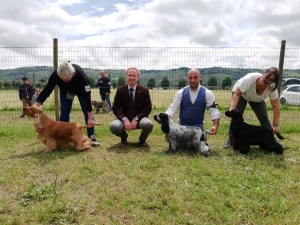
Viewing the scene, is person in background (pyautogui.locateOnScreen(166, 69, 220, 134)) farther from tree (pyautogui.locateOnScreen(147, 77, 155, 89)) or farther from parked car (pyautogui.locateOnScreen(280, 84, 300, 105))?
parked car (pyautogui.locateOnScreen(280, 84, 300, 105))

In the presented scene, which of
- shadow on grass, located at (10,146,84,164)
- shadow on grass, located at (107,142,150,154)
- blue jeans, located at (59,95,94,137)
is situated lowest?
shadow on grass, located at (10,146,84,164)

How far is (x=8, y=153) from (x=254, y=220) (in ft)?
14.7

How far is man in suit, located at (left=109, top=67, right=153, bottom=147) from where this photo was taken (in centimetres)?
506

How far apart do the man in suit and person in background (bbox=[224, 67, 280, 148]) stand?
1.67m

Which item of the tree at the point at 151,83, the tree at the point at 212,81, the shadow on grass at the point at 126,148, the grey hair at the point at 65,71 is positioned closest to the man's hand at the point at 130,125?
the shadow on grass at the point at 126,148

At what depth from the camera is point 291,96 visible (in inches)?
591

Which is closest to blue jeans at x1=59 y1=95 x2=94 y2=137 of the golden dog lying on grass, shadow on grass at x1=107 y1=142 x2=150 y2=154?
the golden dog lying on grass

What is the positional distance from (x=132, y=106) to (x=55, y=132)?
1540mm

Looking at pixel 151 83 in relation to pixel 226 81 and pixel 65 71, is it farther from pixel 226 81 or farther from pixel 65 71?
pixel 65 71

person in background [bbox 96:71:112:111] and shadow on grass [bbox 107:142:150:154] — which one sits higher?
person in background [bbox 96:71:112:111]

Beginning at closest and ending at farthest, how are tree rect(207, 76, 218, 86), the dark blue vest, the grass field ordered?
the grass field, the dark blue vest, tree rect(207, 76, 218, 86)

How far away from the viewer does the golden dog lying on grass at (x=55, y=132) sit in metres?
4.71

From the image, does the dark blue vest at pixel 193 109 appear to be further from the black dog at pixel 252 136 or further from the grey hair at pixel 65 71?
the grey hair at pixel 65 71

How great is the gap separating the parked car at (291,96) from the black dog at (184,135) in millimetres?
12325
